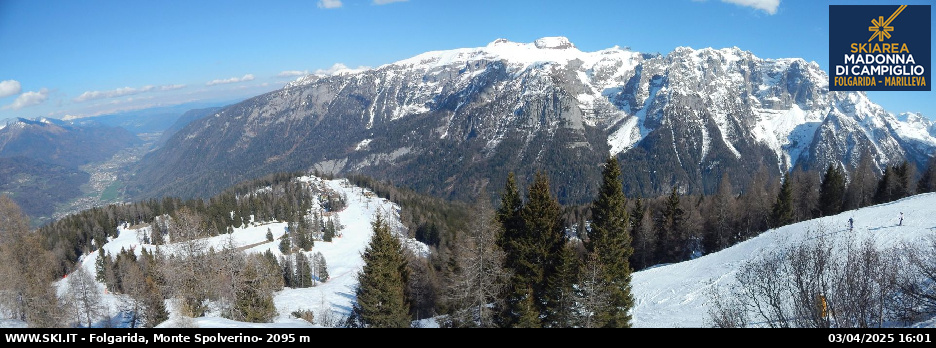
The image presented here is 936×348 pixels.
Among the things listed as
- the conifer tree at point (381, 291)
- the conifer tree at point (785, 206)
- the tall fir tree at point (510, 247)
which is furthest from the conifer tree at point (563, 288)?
the conifer tree at point (785, 206)

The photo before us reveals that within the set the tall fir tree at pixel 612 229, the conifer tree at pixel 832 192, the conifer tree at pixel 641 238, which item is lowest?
the conifer tree at pixel 641 238

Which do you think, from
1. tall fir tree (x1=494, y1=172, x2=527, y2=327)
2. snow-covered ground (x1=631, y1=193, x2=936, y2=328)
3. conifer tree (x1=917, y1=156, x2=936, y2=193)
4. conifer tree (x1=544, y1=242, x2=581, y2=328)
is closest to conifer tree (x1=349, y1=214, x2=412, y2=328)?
tall fir tree (x1=494, y1=172, x2=527, y2=327)

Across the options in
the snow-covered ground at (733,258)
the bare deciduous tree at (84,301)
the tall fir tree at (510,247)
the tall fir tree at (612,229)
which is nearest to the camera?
the tall fir tree at (510,247)

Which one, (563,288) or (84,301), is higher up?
(563,288)

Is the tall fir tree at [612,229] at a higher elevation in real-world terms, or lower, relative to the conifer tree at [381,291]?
higher

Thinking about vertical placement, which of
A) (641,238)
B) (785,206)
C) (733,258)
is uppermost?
(785,206)

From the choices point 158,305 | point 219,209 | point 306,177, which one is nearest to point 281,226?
point 219,209

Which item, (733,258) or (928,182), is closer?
(733,258)

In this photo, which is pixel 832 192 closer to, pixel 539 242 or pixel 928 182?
pixel 928 182

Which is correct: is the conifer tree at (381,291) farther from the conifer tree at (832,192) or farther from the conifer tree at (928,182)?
the conifer tree at (928,182)

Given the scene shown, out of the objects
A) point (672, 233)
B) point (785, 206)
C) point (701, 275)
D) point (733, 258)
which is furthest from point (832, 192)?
point (701, 275)
